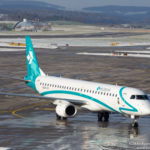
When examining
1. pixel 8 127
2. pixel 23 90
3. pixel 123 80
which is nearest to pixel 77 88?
pixel 8 127

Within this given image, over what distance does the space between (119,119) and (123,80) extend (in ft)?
95.8

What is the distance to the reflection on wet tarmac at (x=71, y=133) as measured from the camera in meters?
34.0

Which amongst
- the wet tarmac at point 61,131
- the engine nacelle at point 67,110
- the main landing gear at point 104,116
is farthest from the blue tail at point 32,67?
the main landing gear at point 104,116

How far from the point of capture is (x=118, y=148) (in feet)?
108

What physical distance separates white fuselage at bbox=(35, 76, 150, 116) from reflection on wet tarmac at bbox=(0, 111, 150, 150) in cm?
177

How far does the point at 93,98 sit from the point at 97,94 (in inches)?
22.3

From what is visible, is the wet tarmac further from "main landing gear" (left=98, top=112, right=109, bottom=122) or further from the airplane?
the airplane

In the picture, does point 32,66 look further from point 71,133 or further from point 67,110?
point 71,133

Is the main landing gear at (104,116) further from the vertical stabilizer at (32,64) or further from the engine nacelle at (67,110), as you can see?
the vertical stabilizer at (32,64)

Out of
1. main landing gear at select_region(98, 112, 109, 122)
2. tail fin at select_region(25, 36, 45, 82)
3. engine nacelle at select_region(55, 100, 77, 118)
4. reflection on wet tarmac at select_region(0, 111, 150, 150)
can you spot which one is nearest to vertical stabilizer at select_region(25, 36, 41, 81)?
tail fin at select_region(25, 36, 45, 82)

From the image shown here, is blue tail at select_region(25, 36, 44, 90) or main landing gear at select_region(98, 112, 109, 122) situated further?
blue tail at select_region(25, 36, 44, 90)

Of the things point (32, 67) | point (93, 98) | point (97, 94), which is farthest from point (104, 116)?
point (32, 67)

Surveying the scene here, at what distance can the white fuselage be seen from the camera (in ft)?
128

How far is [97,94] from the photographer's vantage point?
42.1 metres
